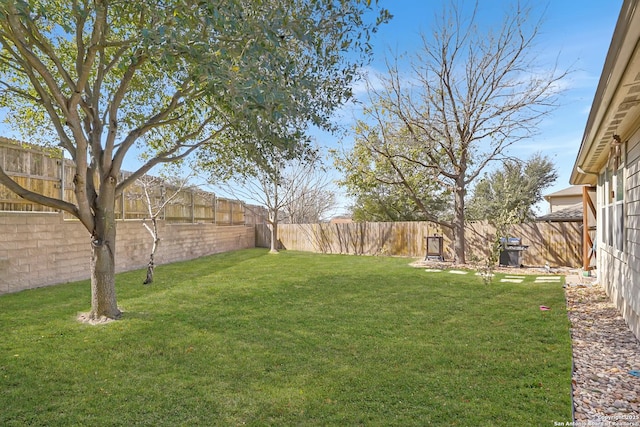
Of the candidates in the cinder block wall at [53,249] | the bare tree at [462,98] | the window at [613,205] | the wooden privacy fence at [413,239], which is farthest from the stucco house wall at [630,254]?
the cinder block wall at [53,249]

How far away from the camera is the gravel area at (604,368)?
99.8 inches

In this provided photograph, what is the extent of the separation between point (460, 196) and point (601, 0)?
256 inches

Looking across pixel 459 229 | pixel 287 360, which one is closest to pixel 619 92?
pixel 287 360

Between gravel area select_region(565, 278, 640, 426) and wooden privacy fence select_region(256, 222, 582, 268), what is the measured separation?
2260 millimetres

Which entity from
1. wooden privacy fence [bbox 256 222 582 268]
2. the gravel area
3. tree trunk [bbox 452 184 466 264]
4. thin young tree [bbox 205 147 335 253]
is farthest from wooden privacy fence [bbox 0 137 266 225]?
tree trunk [bbox 452 184 466 264]

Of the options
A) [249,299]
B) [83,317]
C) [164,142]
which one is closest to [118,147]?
[164,142]

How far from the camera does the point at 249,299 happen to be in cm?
645

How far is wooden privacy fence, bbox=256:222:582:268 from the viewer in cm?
1126

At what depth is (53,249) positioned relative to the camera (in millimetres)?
Result: 7578

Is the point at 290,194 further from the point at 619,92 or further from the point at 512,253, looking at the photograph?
the point at 619,92

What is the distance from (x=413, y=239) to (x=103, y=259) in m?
11.6

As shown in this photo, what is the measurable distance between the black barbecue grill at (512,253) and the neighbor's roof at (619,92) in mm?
5515

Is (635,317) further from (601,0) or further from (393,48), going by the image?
(393,48)

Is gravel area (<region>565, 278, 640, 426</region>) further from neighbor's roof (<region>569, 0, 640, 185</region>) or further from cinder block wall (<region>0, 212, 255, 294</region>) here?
cinder block wall (<region>0, 212, 255, 294</region>)
